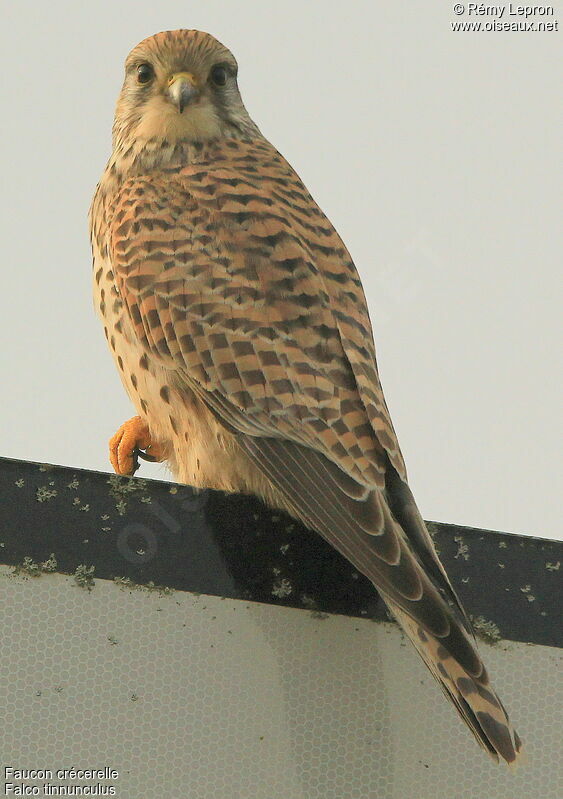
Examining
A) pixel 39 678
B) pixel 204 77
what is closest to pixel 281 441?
pixel 39 678

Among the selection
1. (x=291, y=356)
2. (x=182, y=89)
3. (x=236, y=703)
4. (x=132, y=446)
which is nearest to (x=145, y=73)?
(x=182, y=89)

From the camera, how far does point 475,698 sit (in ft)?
5.78

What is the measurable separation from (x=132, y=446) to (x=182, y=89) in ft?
3.33

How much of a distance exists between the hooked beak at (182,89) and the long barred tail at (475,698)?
1781mm

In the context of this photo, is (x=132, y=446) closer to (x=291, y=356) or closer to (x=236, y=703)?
(x=291, y=356)

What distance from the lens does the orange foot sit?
2832 mm

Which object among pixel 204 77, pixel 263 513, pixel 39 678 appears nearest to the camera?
pixel 39 678

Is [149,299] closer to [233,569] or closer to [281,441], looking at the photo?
[281,441]

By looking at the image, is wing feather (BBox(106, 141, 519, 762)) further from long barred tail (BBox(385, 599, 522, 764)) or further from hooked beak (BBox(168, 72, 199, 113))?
hooked beak (BBox(168, 72, 199, 113))

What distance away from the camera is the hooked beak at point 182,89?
316 centimetres

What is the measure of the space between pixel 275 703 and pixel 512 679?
40cm

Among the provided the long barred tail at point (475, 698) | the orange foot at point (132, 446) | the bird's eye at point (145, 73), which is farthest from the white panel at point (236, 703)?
the bird's eye at point (145, 73)

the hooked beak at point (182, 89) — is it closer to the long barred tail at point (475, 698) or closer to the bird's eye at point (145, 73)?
the bird's eye at point (145, 73)

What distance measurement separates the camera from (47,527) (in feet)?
6.15
